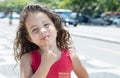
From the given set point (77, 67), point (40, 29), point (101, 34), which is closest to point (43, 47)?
point (40, 29)

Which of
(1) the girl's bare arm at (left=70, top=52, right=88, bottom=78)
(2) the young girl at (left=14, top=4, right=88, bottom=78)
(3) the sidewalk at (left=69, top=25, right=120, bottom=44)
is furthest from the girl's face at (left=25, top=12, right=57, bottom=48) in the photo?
(3) the sidewalk at (left=69, top=25, right=120, bottom=44)

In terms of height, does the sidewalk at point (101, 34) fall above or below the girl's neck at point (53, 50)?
below

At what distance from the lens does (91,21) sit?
51125 mm

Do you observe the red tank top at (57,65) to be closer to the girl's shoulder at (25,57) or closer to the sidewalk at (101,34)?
the girl's shoulder at (25,57)

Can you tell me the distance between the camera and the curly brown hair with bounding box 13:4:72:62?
2170mm

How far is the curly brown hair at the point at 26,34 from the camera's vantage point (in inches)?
85.4

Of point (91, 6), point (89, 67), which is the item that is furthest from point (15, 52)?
point (91, 6)

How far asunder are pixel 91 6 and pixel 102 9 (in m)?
2.53

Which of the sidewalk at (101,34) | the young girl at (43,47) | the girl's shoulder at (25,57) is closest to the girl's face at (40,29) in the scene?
the young girl at (43,47)

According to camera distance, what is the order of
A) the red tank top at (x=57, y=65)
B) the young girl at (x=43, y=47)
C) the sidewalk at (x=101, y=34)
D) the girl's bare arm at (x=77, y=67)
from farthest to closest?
the sidewalk at (x=101, y=34) < the girl's bare arm at (x=77, y=67) < the red tank top at (x=57, y=65) < the young girl at (x=43, y=47)

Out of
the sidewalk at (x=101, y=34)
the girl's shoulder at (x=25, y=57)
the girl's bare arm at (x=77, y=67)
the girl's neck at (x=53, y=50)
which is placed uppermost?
the girl's neck at (x=53, y=50)

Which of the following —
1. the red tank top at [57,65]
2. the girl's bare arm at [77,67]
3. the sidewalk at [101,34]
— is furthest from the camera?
the sidewalk at [101,34]

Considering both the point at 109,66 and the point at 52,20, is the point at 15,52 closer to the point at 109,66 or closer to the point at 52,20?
the point at 52,20

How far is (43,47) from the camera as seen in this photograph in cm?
210
